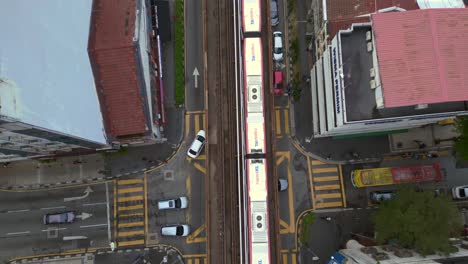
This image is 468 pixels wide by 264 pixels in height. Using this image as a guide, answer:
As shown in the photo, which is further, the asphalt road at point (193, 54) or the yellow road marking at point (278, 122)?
the asphalt road at point (193, 54)

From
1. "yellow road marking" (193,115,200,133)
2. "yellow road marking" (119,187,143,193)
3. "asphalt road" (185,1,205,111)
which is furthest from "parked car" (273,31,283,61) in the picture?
"yellow road marking" (119,187,143,193)

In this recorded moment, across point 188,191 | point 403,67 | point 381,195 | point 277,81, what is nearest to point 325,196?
point 381,195

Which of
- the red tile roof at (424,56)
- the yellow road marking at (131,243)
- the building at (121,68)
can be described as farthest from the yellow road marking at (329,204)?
the building at (121,68)

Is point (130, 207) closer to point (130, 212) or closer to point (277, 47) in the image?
point (130, 212)

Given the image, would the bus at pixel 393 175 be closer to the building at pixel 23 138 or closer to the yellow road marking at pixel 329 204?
the yellow road marking at pixel 329 204

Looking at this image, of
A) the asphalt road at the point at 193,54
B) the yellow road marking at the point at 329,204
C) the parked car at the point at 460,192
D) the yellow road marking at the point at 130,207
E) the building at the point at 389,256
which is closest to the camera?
the building at the point at 389,256

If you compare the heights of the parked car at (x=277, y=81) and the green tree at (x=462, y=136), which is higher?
the parked car at (x=277, y=81)

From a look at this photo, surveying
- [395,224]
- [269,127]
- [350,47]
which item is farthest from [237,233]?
[350,47]
